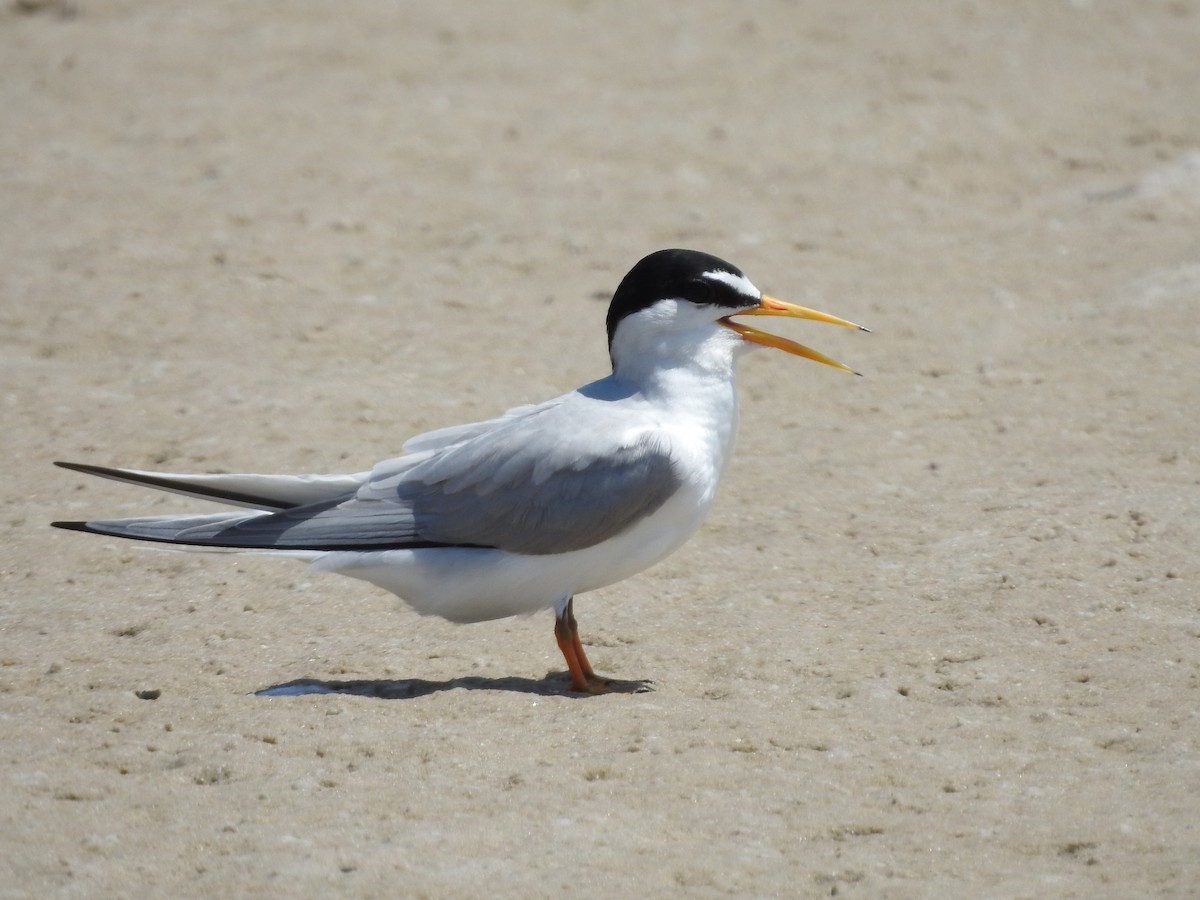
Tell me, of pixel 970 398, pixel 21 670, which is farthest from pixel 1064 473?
pixel 21 670

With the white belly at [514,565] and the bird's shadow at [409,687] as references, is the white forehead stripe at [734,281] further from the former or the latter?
the bird's shadow at [409,687]

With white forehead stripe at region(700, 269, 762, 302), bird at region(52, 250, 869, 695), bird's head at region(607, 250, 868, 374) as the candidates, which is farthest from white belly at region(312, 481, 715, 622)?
white forehead stripe at region(700, 269, 762, 302)

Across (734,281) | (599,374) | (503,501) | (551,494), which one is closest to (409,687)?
(503,501)

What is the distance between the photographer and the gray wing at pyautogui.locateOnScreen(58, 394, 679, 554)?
194 inches

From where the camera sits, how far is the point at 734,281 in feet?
16.7

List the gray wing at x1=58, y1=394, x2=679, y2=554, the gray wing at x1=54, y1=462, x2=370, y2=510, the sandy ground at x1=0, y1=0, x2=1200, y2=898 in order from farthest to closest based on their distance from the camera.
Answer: the gray wing at x1=54, y1=462, x2=370, y2=510 → the gray wing at x1=58, y1=394, x2=679, y2=554 → the sandy ground at x1=0, y1=0, x2=1200, y2=898

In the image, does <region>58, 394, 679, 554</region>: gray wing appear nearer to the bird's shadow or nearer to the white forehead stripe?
the bird's shadow

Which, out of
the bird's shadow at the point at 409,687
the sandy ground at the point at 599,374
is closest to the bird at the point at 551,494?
the bird's shadow at the point at 409,687

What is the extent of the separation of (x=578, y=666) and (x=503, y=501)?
569mm

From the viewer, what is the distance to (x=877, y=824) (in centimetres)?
409

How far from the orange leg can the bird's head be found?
89 centimetres

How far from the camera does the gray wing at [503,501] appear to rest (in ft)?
16.1

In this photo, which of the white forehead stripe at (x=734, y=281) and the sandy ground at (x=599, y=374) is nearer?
the sandy ground at (x=599, y=374)

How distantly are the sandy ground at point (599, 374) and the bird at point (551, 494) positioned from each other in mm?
349
